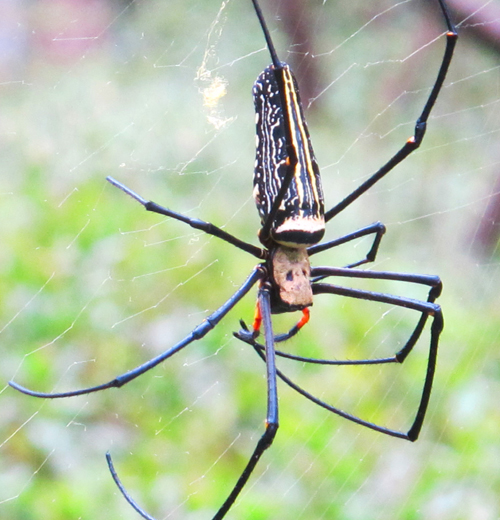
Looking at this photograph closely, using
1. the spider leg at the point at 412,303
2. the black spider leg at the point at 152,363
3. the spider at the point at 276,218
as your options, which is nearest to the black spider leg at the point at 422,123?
the spider at the point at 276,218

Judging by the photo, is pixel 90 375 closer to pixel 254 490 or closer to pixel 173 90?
pixel 254 490

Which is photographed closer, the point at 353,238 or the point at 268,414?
the point at 268,414

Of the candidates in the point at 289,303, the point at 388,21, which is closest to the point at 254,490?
the point at 289,303

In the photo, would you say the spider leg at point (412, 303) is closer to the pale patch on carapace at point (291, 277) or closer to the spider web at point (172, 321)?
the pale patch on carapace at point (291, 277)

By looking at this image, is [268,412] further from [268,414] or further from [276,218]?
[276,218]

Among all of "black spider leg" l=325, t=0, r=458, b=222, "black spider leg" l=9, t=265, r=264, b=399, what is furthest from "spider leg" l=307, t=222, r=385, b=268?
"black spider leg" l=9, t=265, r=264, b=399

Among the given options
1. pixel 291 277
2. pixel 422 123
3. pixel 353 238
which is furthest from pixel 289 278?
pixel 422 123

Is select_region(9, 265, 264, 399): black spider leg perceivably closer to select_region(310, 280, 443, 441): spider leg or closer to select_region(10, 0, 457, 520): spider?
select_region(10, 0, 457, 520): spider
